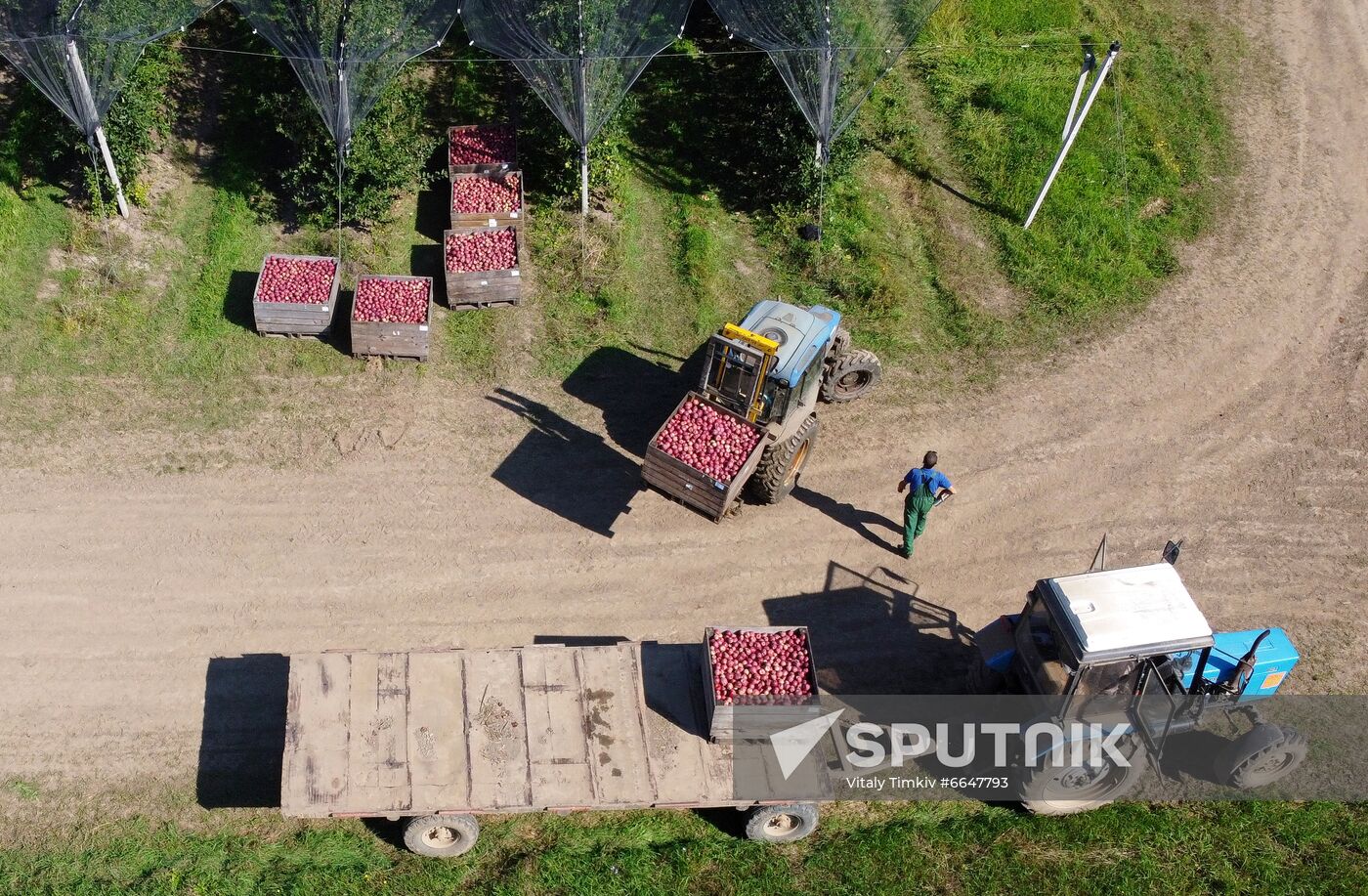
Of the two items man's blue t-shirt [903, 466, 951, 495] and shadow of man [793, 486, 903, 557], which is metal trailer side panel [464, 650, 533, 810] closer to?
shadow of man [793, 486, 903, 557]

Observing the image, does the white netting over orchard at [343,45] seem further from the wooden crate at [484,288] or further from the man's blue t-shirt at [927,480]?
the man's blue t-shirt at [927,480]

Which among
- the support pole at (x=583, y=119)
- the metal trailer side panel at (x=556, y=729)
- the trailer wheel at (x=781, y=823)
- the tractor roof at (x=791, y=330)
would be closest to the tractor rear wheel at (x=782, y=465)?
the tractor roof at (x=791, y=330)

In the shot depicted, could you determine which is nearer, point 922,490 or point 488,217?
point 922,490

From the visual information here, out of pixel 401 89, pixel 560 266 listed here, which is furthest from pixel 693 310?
pixel 401 89

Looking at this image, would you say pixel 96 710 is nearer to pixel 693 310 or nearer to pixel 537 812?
pixel 537 812

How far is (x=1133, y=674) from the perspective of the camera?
1395cm

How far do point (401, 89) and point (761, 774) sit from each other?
51.4ft

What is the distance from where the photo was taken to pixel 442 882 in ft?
46.0

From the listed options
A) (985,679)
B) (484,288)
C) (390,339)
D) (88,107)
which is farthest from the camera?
(484,288)

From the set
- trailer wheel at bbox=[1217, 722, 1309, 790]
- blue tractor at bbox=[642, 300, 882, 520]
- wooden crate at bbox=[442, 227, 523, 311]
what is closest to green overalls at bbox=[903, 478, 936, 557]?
blue tractor at bbox=[642, 300, 882, 520]

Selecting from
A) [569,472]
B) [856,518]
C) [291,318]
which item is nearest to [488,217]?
[291,318]

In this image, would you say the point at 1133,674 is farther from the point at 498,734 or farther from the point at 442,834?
the point at 442,834

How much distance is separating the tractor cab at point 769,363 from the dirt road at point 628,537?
181cm

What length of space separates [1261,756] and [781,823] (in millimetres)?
6177
